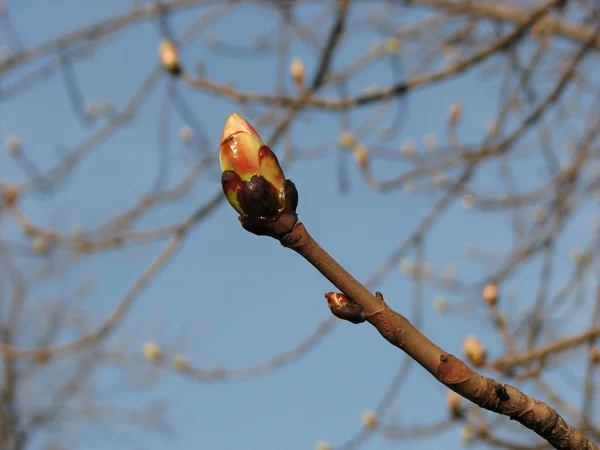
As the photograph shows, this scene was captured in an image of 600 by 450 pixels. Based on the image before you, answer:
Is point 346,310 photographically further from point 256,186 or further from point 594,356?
point 594,356

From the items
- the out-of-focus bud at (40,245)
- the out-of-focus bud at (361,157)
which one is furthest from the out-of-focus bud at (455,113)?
the out-of-focus bud at (40,245)

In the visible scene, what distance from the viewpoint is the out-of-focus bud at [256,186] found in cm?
51

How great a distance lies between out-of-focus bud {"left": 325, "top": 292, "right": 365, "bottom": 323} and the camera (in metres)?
0.51

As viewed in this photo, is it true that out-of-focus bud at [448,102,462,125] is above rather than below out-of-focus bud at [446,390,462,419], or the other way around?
above

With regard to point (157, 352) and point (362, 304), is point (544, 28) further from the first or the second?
point (362, 304)

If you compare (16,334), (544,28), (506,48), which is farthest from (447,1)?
(16,334)

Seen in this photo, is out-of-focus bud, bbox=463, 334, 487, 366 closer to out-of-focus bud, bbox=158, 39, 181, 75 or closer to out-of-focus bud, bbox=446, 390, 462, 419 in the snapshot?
out-of-focus bud, bbox=446, 390, 462, 419

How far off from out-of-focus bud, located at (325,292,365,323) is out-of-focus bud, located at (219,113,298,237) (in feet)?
0.24

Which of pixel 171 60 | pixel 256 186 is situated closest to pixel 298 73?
pixel 171 60

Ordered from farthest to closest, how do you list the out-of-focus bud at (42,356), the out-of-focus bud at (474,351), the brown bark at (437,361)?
1. the out-of-focus bud at (42,356)
2. the out-of-focus bud at (474,351)
3. the brown bark at (437,361)

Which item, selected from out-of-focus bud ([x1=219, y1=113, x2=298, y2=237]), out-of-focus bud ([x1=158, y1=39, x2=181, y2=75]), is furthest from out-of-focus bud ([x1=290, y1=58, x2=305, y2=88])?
out-of-focus bud ([x1=219, y1=113, x2=298, y2=237])

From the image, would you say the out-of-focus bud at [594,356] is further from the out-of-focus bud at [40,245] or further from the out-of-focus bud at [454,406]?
the out-of-focus bud at [40,245]

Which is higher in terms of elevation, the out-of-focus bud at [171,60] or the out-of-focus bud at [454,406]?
the out-of-focus bud at [171,60]

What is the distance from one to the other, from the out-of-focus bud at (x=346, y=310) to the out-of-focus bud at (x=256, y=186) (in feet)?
0.24
